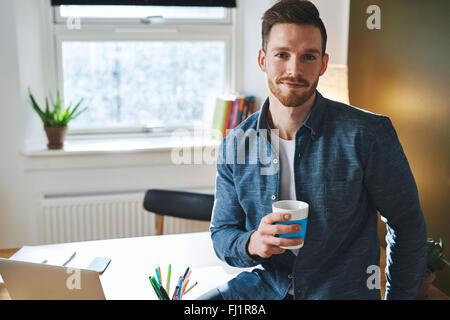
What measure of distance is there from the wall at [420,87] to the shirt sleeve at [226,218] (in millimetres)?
1310

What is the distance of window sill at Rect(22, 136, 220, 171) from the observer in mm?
3055

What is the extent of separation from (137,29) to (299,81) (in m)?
Result: 2.46

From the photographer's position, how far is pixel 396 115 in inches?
104

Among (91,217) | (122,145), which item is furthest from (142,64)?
(91,217)

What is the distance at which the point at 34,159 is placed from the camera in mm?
3047

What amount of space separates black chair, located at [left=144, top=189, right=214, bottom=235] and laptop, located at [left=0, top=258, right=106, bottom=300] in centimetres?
110

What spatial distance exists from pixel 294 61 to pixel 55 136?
2.30 m

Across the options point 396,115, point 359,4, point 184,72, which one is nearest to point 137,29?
point 184,72

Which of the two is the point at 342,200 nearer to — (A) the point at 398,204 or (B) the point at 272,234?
(A) the point at 398,204

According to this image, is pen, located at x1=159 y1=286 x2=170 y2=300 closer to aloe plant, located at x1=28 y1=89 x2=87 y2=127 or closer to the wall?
the wall

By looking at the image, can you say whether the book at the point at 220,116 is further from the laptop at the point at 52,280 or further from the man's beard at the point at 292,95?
the laptop at the point at 52,280

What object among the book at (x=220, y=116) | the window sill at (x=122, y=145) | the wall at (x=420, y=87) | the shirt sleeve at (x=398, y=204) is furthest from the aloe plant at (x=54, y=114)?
the shirt sleeve at (x=398, y=204)

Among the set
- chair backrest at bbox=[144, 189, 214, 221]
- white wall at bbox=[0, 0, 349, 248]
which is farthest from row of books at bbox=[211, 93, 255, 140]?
chair backrest at bbox=[144, 189, 214, 221]

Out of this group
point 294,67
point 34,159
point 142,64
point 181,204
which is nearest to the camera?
point 294,67
